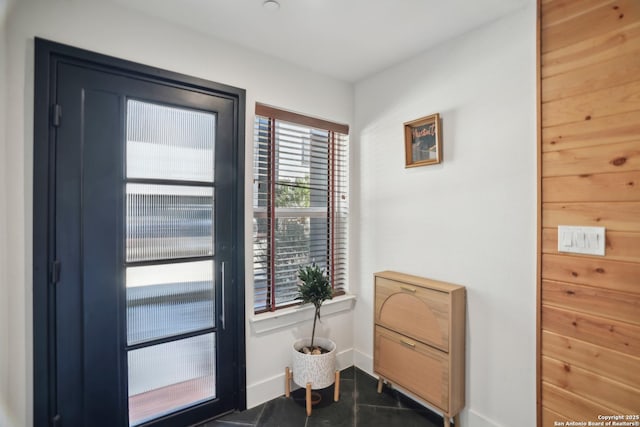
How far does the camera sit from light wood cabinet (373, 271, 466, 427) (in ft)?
6.03

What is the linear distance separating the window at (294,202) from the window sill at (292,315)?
72 millimetres

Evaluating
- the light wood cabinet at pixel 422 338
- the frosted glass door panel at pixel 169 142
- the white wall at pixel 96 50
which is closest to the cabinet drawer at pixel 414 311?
the light wood cabinet at pixel 422 338

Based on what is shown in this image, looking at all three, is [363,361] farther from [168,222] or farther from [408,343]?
[168,222]

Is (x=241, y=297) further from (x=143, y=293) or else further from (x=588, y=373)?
(x=588, y=373)

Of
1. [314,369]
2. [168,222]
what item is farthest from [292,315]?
[168,222]

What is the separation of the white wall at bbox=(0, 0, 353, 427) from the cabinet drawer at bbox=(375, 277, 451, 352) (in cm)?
77

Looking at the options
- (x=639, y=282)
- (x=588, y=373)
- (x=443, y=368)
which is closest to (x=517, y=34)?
(x=639, y=282)

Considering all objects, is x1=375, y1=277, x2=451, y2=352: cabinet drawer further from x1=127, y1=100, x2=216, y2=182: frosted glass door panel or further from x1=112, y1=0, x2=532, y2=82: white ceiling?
x1=112, y1=0, x2=532, y2=82: white ceiling

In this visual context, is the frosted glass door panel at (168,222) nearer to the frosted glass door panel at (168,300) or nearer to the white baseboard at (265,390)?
the frosted glass door panel at (168,300)

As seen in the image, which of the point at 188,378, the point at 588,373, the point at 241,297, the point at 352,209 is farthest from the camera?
the point at 352,209

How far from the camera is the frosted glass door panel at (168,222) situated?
175 centimetres

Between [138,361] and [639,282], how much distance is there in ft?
8.22

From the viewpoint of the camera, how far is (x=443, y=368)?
72.7 inches

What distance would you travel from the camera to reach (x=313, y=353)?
2219mm
